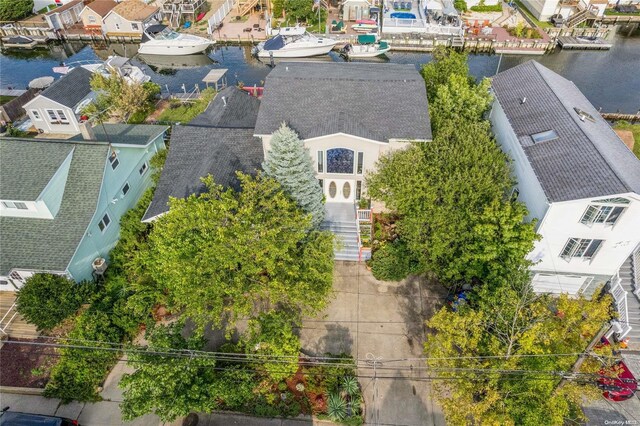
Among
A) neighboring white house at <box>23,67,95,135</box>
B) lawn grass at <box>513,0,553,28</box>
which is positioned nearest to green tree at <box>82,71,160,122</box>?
neighboring white house at <box>23,67,95,135</box>

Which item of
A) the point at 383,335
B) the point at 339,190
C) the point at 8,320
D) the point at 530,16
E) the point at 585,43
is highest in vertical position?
the point at 339,190

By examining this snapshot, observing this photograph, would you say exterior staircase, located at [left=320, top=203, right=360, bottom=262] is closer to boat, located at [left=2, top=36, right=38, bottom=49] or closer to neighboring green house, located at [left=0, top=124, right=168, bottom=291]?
neighboring green house, located at [left=0, top=124, right=168, bottom=291]

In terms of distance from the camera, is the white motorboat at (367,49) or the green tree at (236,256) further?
the white motorboat at (367,49)

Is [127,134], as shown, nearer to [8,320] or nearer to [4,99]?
[8,320]

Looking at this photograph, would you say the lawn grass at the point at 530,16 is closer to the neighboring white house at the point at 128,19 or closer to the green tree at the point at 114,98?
the green tree at the point at 114,98

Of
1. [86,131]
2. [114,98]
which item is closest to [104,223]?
[86,131]

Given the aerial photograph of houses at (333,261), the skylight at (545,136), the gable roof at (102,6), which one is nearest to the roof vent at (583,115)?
the aerial photograph of houses at (333,261)
